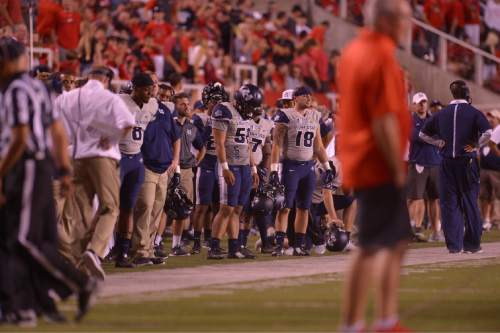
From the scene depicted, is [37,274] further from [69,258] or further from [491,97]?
[491,97]

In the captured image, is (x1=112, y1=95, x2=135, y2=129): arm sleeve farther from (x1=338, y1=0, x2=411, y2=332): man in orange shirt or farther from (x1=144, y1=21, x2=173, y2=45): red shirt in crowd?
(x1=144, y1=21, x2=173, y2=45): red shirt in crowd

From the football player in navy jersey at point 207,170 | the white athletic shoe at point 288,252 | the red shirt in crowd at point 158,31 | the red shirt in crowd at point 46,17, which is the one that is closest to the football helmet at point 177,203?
the football player in navy jersey at point 207,170

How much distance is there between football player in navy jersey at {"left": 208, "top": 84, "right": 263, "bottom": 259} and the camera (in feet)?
54.4

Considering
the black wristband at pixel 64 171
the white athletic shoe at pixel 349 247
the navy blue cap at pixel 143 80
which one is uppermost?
the navy blue cap at pixel 143 80

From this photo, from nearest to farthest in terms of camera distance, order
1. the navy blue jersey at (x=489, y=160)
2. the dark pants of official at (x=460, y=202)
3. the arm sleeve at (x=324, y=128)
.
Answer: the dark pants of official at (x=460, y=202) < the arm sleeve at (x=324, y=128) < the navy blue jersey at (x=489, y=160)

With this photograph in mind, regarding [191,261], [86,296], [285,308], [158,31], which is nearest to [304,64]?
[158,31]

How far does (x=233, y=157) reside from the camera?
1677 cm

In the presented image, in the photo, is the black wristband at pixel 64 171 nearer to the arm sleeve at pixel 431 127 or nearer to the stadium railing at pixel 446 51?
the arm sleeve at pixel 431 127

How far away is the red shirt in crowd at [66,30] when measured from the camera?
77.7 ft

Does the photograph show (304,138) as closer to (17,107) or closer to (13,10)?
(13,10)

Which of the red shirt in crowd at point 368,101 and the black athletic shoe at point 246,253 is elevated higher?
the red shirt in crowd at point 368,101

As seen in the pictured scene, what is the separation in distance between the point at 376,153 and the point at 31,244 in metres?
2.77

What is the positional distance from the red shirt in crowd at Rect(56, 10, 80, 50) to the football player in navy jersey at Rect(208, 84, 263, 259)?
7.58 metres

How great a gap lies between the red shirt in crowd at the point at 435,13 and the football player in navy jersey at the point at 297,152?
14594 mm
